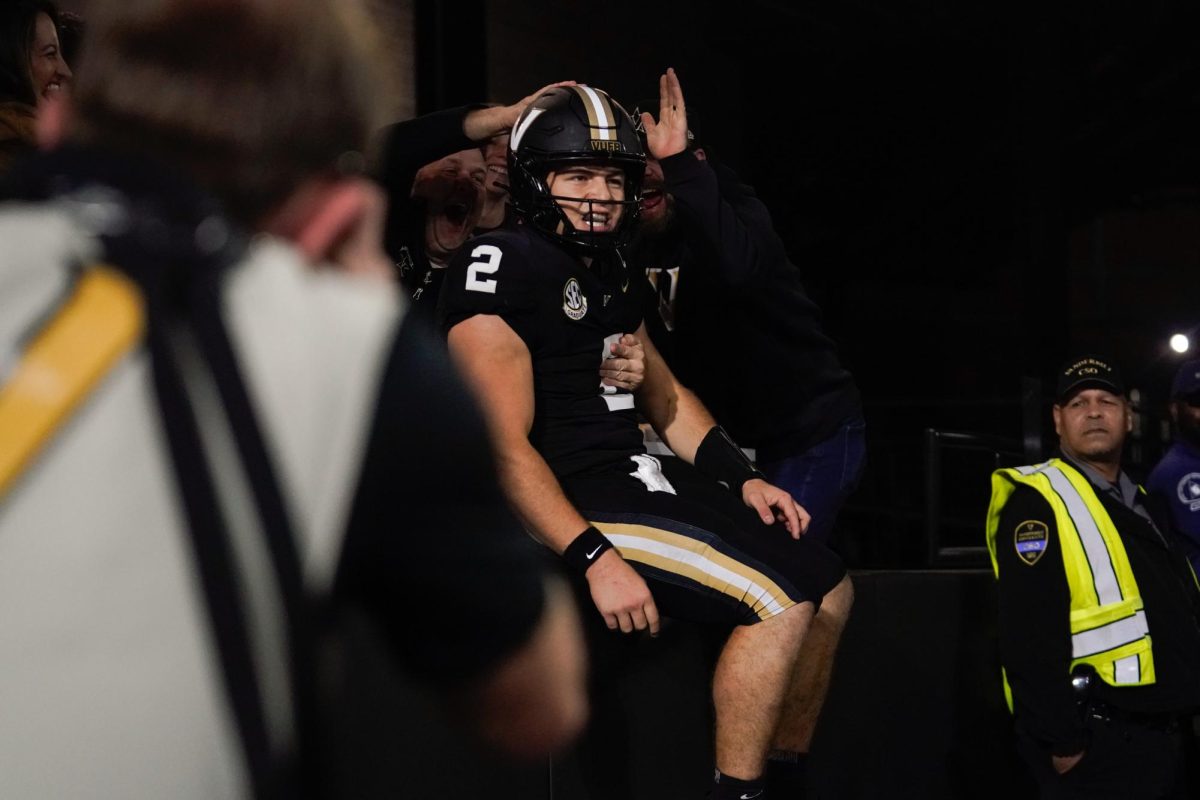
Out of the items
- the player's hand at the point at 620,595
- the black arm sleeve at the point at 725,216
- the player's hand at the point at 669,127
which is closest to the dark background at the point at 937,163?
the black arm sleeve at the point at 725,216

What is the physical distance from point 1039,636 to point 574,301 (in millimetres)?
2186

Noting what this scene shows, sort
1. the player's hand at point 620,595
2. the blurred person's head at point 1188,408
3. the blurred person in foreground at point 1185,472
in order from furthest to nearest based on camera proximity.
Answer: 1. the blurred person's head at point 1188,408
2. the blurred person in foreground at point 1185,472
3. the player's hand at point 620,595

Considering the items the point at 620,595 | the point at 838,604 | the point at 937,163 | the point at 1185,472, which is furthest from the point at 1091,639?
the point at 937,163

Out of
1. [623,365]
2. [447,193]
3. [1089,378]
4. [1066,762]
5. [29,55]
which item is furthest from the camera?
[1089,378]

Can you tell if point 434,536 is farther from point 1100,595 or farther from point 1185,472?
point 1185,472

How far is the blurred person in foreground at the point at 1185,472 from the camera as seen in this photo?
555 centimetres

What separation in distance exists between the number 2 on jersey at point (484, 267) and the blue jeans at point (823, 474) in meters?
1.48

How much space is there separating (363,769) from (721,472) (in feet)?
4.19

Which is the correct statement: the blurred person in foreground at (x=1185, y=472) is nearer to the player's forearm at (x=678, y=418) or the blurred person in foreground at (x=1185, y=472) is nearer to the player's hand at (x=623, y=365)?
the player's forearm at (x=678, y=418)

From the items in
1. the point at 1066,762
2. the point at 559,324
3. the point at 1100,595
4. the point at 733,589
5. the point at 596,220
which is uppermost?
the point at 596,220

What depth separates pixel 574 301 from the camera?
3363 mm

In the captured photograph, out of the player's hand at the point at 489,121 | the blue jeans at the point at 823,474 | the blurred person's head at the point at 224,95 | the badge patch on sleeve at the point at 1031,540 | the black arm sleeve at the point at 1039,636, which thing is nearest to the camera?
the blurred person's head at the point at 224,95

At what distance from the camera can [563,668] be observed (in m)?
1.13

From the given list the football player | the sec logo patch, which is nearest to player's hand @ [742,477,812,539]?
the football player
